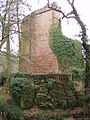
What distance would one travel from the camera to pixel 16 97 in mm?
15406

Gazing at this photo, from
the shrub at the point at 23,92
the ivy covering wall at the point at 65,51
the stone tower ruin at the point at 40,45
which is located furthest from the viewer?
the stone tower ruin at the point at 40,45

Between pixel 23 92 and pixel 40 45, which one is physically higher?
pixel 40 45

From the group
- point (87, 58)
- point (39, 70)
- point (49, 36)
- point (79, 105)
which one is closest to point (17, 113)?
point (79, 105)

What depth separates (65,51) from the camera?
65.0ft

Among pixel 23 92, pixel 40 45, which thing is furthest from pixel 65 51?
pixel 23 92

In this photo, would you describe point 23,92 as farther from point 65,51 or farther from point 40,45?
point 40,45

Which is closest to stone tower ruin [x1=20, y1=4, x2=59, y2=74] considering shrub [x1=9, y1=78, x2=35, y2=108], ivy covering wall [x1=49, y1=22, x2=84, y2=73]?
ivy covering wall [x1=49, y1=22, x2=84, y2=73]

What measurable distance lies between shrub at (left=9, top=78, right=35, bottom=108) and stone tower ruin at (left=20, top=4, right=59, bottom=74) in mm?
4824

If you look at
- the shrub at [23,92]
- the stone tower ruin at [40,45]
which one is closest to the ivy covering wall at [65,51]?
the stone tower ruin at [40,45]

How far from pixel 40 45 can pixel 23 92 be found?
6558 millimetres

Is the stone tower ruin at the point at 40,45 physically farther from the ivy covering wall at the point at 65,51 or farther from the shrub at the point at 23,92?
the shrub at the point at 23,92

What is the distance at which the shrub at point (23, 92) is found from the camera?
1511cm

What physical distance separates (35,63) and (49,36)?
2373 mm

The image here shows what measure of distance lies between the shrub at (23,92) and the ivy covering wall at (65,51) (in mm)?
4905
